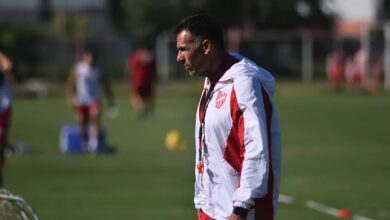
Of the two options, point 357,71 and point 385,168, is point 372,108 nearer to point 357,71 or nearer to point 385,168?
point 357,71

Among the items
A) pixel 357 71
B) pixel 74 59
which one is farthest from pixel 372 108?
pixel 74 59

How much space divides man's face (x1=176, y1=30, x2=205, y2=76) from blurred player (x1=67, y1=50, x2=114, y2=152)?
18.0 m

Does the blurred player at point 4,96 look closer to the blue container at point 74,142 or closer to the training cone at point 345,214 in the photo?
the training cone at point 345,214

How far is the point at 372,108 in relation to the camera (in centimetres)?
4234

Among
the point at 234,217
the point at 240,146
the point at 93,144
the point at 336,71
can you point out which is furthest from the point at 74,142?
the point at 336,71

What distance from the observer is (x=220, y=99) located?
6949 mm

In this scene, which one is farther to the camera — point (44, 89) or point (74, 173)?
point (44, 89)

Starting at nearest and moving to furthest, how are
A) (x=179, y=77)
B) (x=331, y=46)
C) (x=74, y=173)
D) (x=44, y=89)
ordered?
1. (x=74, y=173)
2. (x=44, y=89)
3. (x=179, y=77)
4. (x=331, y=46)

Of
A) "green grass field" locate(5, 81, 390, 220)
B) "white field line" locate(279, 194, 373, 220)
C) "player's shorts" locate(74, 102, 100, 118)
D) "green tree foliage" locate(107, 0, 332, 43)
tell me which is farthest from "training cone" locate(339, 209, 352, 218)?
"green tree foliage" locate(107, 0, 332, 43)

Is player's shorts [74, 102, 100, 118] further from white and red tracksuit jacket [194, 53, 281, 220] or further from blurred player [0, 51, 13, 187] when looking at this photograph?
white and red tracksuit jacket [194, 53, 281, 220]

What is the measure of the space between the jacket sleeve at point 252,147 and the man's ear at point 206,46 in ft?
1.14

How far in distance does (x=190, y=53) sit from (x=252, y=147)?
721 millimetres

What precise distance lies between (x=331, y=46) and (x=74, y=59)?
15861mm

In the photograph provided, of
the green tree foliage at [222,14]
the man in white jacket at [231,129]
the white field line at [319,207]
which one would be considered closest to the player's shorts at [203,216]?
the man in white jacket at [231,129]
